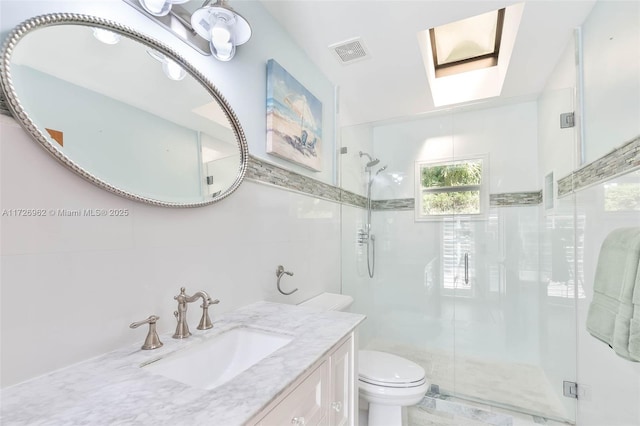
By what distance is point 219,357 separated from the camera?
1.02 meters

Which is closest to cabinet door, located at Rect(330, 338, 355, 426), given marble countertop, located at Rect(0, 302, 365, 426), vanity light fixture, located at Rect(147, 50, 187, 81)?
marble countertop, located at Rect(0, 302, 365, 426)

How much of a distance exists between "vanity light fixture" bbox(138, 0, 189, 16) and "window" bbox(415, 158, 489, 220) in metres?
2.31

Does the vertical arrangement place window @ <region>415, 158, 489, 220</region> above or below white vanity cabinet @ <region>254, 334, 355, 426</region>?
above

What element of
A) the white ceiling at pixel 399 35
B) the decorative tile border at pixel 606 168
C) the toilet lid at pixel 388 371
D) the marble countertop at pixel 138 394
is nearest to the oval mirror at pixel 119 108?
the marble countertop at pixel 138 394

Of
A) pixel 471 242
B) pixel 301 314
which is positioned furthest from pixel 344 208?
pixel 301 314

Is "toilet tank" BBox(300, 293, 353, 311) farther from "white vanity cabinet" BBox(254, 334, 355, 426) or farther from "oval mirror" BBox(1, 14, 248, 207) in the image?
"oval mirror" BBox(1, 14, 248, 207)

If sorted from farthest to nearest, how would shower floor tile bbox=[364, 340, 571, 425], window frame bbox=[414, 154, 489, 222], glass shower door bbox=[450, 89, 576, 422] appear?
window frame bbox=[414, 154, 489, 222] → glass shower door bbox=[450, 89, 576, 422] → shower floor tile bbox=[364, 340, 571, 425]

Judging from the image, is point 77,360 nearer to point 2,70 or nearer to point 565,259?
point 2,70

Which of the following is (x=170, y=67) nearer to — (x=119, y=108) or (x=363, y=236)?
(x=119, y=108)

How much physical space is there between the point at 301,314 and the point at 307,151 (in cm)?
110

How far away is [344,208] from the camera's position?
255 centimetres

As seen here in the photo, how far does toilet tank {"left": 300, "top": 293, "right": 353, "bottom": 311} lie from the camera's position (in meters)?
1.81

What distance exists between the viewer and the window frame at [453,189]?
2584mm

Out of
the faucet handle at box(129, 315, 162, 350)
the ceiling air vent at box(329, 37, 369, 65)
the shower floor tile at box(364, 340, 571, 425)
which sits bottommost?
the shower floor tile at box(364, 340, 571, 425)
